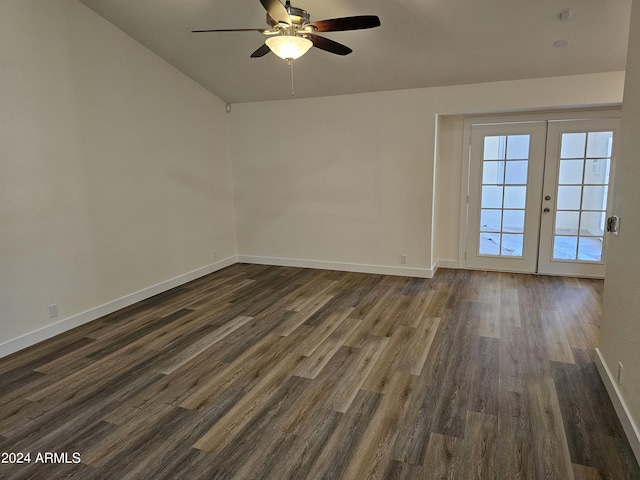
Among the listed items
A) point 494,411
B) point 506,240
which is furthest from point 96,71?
point 506,240

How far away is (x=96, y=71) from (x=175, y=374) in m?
3.13

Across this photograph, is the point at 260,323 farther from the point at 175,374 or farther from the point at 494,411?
the point at 494,411

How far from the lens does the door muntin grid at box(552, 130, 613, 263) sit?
16.4 feet

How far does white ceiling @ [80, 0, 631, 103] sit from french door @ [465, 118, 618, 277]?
0.92 metres

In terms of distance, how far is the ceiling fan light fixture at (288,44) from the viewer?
279 centimetres

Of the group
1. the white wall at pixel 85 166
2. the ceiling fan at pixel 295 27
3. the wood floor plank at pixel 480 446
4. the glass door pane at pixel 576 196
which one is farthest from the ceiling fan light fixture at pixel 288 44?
the glass door pane at pixel 576 196

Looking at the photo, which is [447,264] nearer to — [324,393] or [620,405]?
[620,405]

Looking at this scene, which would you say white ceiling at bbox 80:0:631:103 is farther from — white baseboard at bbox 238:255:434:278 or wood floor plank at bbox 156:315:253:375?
wood floor plank at bbox 156:315:253:375

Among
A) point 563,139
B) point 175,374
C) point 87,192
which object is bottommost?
point 175,374

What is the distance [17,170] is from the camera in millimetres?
3416

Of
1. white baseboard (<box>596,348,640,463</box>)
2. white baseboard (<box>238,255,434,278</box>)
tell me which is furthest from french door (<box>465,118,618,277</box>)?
white baseboard (<box>596,348,640,463</box>)

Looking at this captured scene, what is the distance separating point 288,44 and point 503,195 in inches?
153

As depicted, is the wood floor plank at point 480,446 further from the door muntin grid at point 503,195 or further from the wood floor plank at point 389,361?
the door muntin grid at point 503,195

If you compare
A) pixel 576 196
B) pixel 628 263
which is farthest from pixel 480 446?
pixel 576 196
